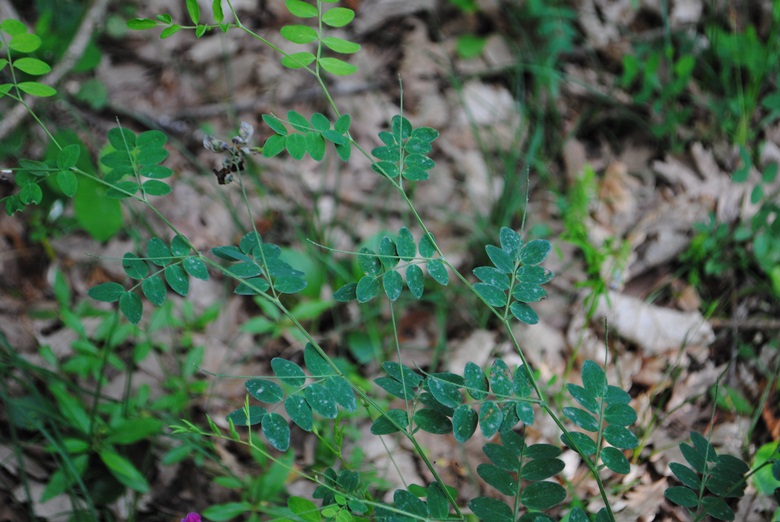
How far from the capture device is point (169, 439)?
5.61 ft

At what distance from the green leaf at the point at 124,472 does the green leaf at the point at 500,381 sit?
101cm

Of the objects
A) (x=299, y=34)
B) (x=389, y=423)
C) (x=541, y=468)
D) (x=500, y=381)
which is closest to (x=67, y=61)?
(x=299, y=34)

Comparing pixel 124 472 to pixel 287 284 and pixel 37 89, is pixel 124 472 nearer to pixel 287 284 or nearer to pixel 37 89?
pixel 287 284

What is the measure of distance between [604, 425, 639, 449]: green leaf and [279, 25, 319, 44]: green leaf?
913mm

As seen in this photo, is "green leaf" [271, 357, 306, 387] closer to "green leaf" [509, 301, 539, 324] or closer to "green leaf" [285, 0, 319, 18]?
"green leaf" [509, 301, 539, 324]

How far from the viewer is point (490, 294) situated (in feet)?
3.47

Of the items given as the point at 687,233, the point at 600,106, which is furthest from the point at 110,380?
the point at 600,106

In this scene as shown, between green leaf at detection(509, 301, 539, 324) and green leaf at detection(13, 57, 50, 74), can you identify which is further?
green leaf at detection(13, 57, 50, 74)

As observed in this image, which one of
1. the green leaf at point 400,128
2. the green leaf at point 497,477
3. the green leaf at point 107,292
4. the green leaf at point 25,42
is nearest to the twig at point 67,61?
the green leaf at point 25,42

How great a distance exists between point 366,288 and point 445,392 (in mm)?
231

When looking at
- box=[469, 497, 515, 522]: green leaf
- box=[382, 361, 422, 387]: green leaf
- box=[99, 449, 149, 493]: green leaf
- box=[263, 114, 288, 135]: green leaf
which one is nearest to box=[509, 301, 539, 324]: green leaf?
box=[382, 361, 422, 387]: green leaf

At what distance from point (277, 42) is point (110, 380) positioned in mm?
1788

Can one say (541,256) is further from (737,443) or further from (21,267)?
(21,267)

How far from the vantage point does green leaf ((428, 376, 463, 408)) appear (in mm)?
1035
